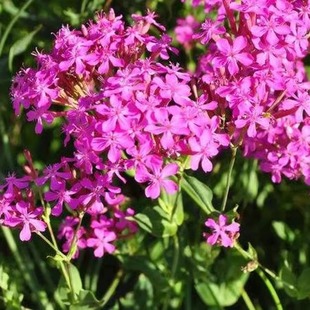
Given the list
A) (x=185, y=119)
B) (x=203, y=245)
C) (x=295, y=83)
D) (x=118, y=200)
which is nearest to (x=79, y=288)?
(x=118, y=200)

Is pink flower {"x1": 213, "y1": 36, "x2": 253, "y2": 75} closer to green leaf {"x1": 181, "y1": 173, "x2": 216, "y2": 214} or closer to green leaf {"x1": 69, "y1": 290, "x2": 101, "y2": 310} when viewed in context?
green leaf {"x1": 181, "y1": 173, "x2": 216, "y2": 214}

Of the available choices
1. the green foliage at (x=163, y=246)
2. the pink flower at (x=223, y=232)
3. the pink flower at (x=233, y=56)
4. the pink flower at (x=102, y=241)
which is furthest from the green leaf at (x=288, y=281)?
the pink flower at (x=233, y=56)

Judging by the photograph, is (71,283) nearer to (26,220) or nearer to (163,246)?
(26,220)

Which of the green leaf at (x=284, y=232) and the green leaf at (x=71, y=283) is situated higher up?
the green leaf at (x=71, y=283)

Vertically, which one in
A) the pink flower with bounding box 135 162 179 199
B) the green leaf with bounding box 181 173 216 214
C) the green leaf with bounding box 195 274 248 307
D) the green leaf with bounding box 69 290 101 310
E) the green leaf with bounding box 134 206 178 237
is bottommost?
the green leaf with bounding box 195 274 248 307

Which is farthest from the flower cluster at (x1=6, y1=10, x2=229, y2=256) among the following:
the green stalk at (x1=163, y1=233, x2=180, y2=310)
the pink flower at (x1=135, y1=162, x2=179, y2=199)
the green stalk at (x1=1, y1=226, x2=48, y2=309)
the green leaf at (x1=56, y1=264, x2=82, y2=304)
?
the green stalk at (x1=1, y1=226, x2=48, y2=309)

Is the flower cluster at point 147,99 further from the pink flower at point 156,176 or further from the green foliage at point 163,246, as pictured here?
the green foliage at point 163,246

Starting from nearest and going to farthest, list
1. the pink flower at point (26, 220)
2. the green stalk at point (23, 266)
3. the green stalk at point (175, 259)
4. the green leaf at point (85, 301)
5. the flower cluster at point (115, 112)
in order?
the flower cluster at point (115, 112), the pink flower at point (26, 220), the green leaf at point (85, 301), the green stalk at point (175, 259), the green stalk at point (23, 266)
